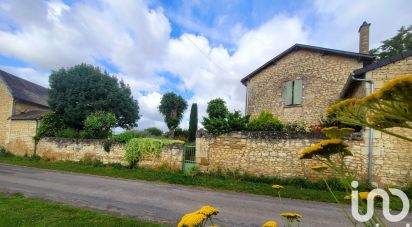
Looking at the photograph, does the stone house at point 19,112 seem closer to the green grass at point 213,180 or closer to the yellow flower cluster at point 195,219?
the green grass at point 213,180

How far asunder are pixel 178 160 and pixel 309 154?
38.0 ft

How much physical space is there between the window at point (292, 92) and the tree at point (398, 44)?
337 inches

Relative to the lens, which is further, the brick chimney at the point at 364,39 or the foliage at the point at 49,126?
the foliage at the point at 49,126

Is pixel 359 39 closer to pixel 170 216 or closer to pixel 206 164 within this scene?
pixel 206 164

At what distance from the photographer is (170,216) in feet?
19.3

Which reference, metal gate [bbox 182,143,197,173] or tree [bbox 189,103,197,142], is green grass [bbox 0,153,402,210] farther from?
tree [bbox 189,103,197,142]

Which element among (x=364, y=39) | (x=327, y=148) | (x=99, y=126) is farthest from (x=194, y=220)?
(x=99, y=126)

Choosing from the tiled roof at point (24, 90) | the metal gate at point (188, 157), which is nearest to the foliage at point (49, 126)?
the tiled roof at point (24, 90)

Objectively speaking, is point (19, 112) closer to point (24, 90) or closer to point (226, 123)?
point (24, 90)

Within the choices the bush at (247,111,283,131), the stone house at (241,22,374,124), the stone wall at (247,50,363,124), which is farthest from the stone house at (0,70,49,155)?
the stone house at (241,22,374,124)

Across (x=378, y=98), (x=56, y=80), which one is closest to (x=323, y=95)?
(x=378, y=98)

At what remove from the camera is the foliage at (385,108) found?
1091 millimetres

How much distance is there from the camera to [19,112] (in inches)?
897

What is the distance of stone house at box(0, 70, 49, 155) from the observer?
1931 centimetres
